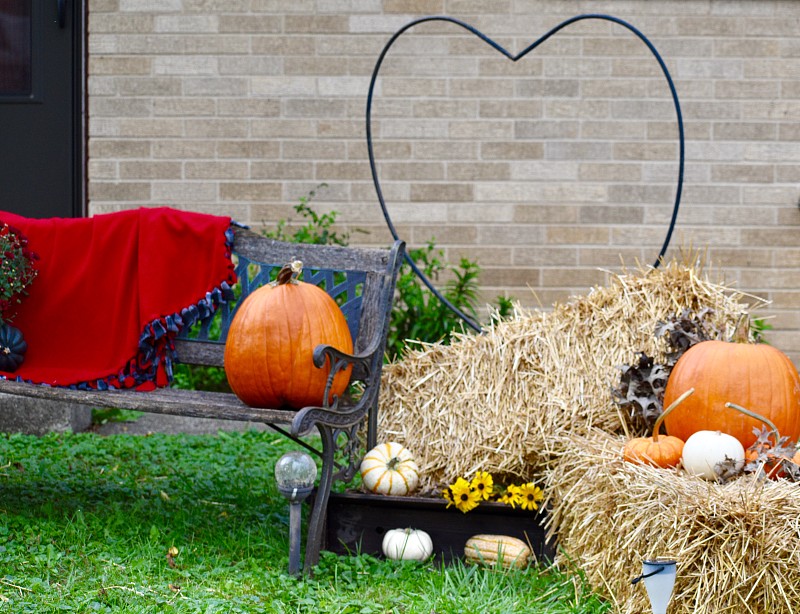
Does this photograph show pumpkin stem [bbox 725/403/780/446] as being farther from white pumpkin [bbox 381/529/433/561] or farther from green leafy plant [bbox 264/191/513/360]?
green leafy plant [bbox 264/191/513/360]

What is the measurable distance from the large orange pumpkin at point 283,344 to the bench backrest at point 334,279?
0.25m

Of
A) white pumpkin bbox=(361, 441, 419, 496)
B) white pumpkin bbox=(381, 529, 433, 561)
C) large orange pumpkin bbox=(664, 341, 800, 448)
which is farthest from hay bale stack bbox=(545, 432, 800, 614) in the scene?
white pumpkin bbox=(361, 441, 419, 496)

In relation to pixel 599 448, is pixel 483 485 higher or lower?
lower

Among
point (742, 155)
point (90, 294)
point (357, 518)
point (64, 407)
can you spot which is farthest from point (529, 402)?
point (742, 155)

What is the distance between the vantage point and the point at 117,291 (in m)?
3.95

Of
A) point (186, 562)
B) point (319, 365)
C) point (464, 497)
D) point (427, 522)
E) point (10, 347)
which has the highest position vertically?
point (319, 365)

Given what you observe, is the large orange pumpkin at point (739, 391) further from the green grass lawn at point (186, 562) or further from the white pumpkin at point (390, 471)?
the white pumpkin at point (390, 471)

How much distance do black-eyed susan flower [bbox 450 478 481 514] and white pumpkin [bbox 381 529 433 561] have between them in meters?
0.17

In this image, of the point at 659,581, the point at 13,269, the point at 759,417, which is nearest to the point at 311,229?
the point at 13,269

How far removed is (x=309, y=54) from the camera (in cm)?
604

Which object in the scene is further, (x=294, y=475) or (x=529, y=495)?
(x=529, y=495)

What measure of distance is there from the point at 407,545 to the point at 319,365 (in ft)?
2.37

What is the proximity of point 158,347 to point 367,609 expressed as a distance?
158 centimetres

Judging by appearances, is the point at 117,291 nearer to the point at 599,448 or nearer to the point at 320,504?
the point at 320,504
